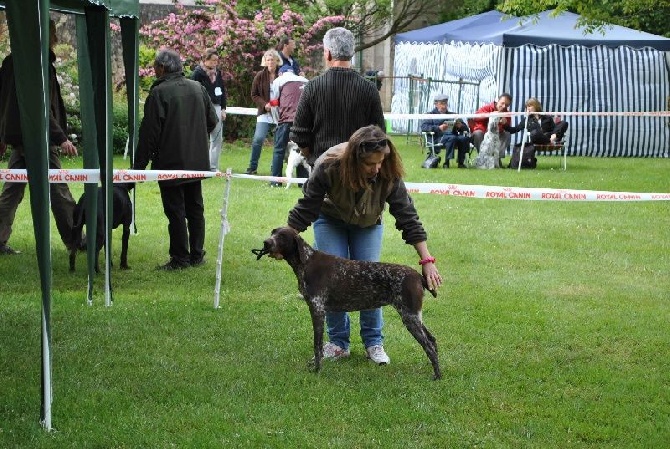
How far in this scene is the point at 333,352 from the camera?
7.09 metres

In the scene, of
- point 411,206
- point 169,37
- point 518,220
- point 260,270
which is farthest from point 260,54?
point 411,206

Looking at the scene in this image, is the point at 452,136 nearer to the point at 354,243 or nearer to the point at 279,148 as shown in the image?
the point at 279,148

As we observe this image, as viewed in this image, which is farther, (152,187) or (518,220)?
(152,187)

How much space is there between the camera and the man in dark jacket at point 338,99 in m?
7.36

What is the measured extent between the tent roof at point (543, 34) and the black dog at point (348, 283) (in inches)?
694

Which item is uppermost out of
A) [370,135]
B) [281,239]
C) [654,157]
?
[370,135]

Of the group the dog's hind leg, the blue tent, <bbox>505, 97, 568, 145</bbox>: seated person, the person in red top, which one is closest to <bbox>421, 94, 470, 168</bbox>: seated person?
the person in red top

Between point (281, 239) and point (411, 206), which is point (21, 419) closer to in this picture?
point (281, 239)

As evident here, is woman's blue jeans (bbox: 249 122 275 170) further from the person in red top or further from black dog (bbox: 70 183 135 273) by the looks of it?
black dog (bbox: 70 183 135 273)

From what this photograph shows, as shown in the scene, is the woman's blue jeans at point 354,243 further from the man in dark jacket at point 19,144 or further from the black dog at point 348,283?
the man in dark jacket at point 19,144

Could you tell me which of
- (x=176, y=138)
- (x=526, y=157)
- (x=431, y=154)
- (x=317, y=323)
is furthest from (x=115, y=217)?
(x=526, y=157)

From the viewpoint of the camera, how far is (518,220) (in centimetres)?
1342

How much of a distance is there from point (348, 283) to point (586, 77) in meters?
19.4

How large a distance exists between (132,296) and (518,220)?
5.93m
